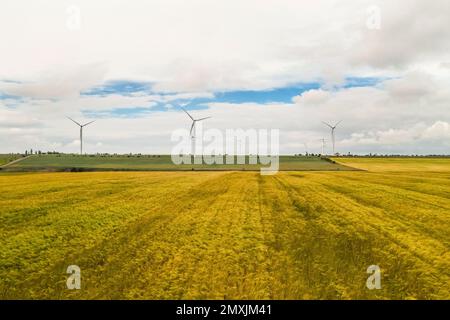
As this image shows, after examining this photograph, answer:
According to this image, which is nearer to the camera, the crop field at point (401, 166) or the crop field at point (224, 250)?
the crop field at point (224, 250)

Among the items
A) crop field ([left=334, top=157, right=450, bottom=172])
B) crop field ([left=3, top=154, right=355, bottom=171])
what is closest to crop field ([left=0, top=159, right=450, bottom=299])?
crop field ([left=3, top=154, right=355, bottom=171])

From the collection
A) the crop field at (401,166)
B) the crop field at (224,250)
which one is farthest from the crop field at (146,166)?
the crop field at (224,250)

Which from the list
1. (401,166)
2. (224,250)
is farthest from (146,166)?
(224,250)

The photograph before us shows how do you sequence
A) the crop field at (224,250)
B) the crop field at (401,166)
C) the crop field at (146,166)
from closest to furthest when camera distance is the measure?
the crop field at (224,250)
the crop field at (401,166)
the crop field at (146,166)

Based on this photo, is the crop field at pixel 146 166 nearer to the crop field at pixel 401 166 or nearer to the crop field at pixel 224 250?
the crop field at pixel 401 166

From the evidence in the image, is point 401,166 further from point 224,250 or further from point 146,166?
point 224,250
